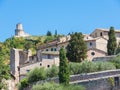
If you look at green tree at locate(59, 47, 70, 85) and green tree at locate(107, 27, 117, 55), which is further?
green tree at locate(107, 27, 117, 55)

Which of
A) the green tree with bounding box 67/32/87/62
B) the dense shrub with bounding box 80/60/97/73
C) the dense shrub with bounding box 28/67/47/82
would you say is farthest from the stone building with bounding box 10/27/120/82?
the dense shrub with bounding box 80/60/97/73

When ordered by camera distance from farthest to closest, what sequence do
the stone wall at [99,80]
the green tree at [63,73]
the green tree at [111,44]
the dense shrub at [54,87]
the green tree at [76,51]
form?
the green tree at [111,44], the green tree at [76,51], the stone wall at [99,80], the green tree at [63,73], the dense shrub at [54,87]

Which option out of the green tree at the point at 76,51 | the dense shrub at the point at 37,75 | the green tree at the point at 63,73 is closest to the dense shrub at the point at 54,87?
the green tree at the point at 63,73

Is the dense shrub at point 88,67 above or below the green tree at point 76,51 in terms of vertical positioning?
below

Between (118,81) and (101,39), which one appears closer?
(118,81)

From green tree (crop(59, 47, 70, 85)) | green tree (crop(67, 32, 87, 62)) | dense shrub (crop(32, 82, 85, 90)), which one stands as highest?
green tree (crop(67, 32, 87, 62))

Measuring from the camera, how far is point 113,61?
5003cm

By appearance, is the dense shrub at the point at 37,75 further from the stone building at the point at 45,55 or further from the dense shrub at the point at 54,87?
the stone building at the point at 45,55

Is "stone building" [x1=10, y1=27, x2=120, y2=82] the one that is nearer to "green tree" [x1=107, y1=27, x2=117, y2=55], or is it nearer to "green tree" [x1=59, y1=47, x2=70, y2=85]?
"green tree" [x1=107, y1=27, x2=117, y2=55]

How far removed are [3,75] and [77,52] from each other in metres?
18.3

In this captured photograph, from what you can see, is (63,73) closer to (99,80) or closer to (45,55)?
(99,80)

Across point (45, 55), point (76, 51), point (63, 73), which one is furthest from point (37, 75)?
point (45, 55)

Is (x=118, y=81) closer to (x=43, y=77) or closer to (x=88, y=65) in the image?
(x=88, y=65)

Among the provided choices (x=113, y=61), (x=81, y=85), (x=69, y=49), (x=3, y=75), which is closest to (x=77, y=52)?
(x=69, y=49)
